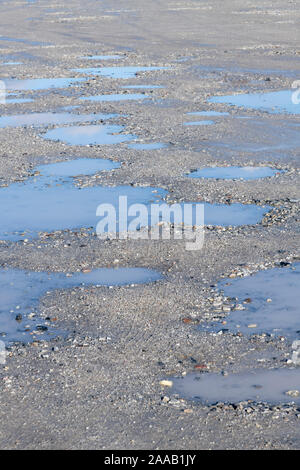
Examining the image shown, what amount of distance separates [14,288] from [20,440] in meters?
2.99

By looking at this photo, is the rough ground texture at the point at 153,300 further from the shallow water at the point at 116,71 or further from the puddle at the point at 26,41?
the puddle at the point at 26,41

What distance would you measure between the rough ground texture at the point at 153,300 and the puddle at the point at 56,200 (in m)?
0.31

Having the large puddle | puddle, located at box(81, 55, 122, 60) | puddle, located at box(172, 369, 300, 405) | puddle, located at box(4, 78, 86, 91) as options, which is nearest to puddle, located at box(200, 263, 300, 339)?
puddle, located at box(172, 369, 300, 405)

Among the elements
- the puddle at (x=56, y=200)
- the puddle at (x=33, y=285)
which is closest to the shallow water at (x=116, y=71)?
the puddle at (x=56, y=200)

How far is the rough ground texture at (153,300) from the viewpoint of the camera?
5.94m

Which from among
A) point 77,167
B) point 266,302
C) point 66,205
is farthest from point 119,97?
point 266,302

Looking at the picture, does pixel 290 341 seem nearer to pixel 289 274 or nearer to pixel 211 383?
pixel 211 383

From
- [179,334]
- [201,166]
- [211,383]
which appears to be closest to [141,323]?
[179,334]

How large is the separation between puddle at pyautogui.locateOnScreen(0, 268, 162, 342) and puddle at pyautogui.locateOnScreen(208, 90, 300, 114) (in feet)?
30.8

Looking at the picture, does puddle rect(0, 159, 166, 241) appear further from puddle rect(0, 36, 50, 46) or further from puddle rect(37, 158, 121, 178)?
puddle rect(0, 36, 50, 46)

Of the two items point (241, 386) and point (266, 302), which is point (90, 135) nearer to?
point (266, 302)

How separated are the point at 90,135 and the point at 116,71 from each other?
27.3 feet
